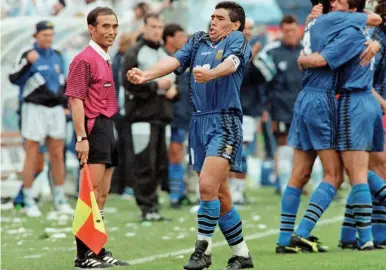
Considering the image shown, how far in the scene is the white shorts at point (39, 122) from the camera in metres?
16.3

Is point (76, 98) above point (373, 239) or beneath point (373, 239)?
above

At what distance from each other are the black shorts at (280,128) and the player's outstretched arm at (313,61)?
24.2 ft

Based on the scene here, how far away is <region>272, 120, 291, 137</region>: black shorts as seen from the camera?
60.4ft

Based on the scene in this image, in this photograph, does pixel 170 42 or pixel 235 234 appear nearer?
pixel 235 234

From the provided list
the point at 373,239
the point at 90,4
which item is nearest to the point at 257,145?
the point at 90,4

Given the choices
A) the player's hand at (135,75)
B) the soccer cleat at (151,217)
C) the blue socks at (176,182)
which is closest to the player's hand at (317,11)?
the player's hand at (135,75)

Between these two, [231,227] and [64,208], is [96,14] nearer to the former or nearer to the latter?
[231,227]

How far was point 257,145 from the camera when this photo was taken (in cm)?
2847

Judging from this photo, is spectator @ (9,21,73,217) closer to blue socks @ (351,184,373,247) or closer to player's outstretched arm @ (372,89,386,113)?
player's outstretched arm @ (372,89,386,113)

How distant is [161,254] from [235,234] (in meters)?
1.57

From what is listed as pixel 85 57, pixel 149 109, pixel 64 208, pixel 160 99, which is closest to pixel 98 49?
pixel 85 57

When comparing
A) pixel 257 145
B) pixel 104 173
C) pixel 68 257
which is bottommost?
pixel 257 145

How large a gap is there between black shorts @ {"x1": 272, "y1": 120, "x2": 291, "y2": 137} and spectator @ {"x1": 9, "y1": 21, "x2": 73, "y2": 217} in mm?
3601

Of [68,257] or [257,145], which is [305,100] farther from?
[257,145]
